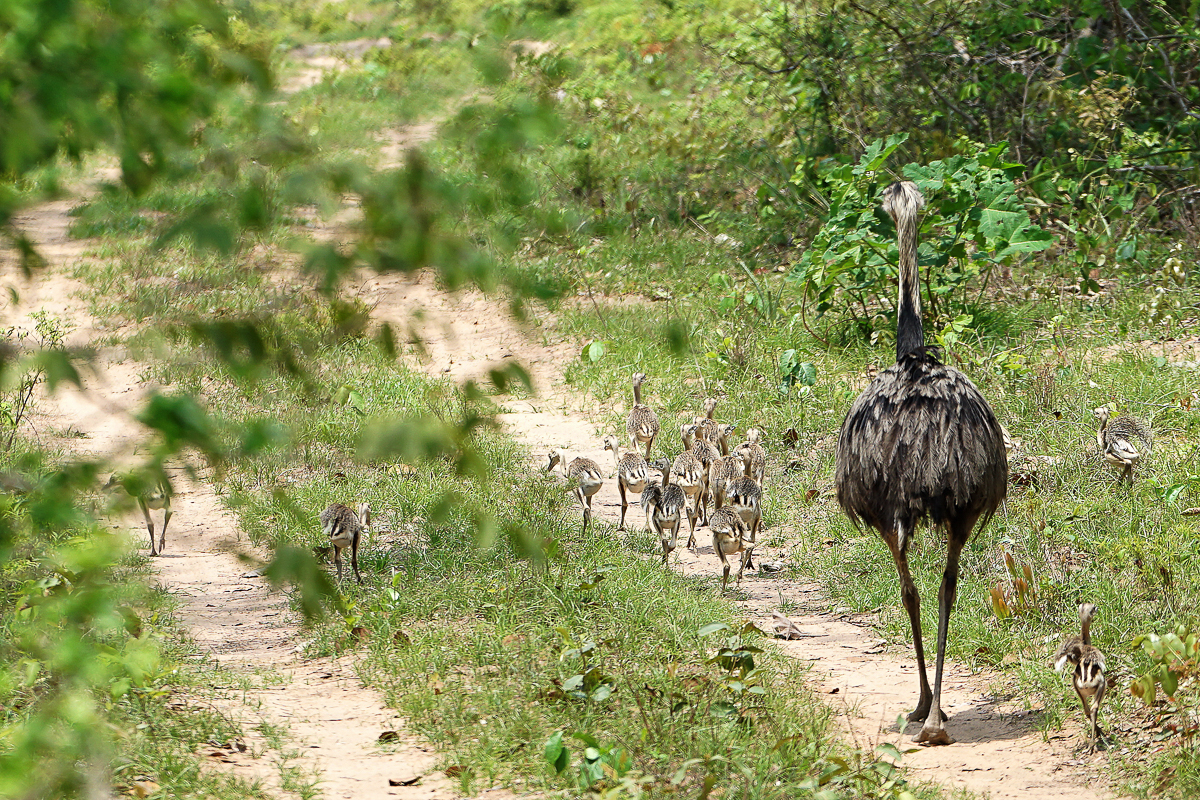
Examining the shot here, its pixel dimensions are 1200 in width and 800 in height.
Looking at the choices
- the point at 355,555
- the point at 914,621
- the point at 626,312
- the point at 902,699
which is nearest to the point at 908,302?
the point at 914,621

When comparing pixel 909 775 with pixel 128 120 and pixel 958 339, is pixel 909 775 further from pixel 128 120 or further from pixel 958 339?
pixel 958 339

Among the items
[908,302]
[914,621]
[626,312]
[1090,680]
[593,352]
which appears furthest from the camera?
[626,312]

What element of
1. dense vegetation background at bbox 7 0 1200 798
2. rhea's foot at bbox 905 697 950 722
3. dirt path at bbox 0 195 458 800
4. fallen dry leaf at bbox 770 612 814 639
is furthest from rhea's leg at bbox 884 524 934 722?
dirt path at bbox 0 195 458 800

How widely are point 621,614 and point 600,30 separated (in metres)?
19.4

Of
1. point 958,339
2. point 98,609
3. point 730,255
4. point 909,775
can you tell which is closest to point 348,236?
point 98,609

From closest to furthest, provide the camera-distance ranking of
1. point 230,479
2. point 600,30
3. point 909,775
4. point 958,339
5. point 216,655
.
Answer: point 909,775, point 216,655, point 230,479, point 958,339, point 600,30

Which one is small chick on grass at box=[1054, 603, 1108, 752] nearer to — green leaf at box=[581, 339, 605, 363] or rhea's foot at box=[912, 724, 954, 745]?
rhea's foot at box=[912, 724, 954, 745]

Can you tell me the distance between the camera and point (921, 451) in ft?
19.1

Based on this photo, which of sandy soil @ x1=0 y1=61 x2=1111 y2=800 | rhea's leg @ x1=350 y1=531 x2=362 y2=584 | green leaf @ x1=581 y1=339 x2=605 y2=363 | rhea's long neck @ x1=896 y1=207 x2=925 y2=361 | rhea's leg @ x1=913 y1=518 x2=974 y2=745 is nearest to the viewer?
sandy soil @ x1=0 y1=61 x2=1111 y2=800

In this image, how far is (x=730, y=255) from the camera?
571 inches

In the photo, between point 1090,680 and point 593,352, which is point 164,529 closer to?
point 593,352

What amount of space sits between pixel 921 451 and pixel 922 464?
0.22 feet

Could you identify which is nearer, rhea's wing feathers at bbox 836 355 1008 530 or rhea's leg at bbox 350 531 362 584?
rhea's wing feathers at bbox 836 355 1008 530

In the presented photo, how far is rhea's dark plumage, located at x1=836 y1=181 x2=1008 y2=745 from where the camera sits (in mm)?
5777
